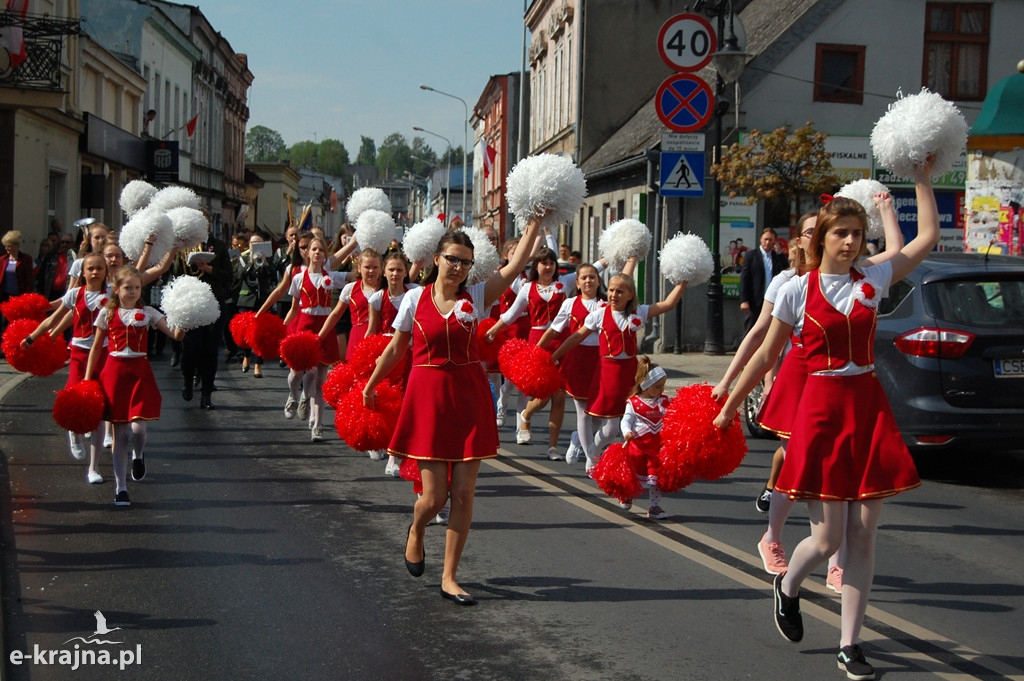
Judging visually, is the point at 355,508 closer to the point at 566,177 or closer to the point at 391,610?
the point at 391,610

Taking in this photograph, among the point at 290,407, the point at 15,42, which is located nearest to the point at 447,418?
the point at 290,407

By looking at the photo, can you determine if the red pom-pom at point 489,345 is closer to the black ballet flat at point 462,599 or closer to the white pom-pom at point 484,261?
the white pom-pom at point 484,261

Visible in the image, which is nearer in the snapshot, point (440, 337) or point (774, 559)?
point (440, 337)

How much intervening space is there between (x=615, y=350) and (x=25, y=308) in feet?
18.7

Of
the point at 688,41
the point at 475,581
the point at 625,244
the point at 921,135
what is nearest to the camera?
the point at 921,135

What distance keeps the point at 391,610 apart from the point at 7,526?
9.91 ft

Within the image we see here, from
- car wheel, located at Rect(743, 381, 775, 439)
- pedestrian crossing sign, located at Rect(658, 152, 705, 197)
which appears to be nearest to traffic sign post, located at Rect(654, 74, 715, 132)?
pedestrian crossing sign, located at Rect(658, 152, 705, 197)

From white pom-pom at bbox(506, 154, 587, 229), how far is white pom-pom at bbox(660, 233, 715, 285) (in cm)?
358

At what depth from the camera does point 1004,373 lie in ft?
A: 30.5

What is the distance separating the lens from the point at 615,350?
30.6 feet

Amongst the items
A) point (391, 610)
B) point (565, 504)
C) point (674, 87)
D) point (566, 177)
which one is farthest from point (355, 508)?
point (674, 87)

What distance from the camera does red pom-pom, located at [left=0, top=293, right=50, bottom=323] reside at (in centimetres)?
1154

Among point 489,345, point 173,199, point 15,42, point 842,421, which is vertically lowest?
point 842,421

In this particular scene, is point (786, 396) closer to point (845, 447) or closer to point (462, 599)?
point (845, 447)
